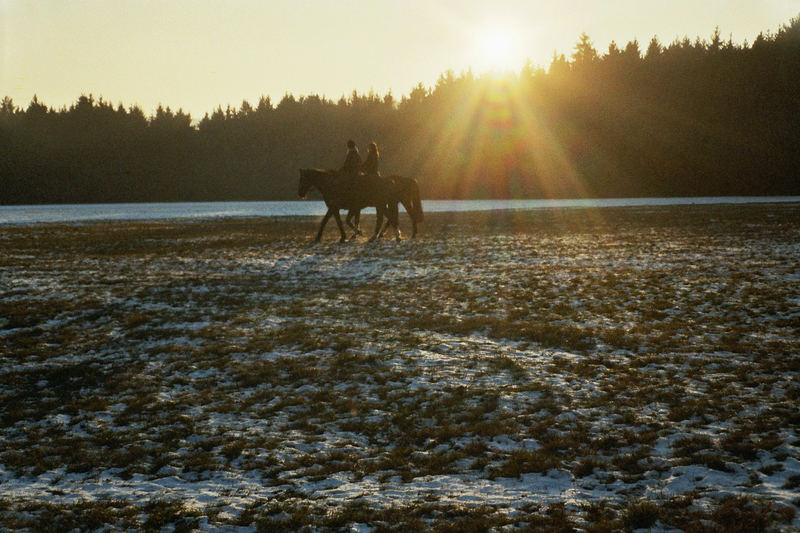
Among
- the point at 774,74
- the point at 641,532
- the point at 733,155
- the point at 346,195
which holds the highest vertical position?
the point at 774,74

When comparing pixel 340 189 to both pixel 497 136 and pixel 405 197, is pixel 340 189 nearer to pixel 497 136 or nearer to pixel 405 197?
pixel 405 197

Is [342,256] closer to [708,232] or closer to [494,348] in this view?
[494,348]

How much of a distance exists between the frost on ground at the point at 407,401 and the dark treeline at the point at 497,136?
7305 centimetres

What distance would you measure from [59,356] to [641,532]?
8.07 metres

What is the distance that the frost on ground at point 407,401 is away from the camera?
4.49 metres

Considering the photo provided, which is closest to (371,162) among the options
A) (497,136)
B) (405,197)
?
(405,197)

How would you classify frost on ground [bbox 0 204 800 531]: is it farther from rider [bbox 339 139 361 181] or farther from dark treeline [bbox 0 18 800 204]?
dark treeline [bbox 0 18 800 204]

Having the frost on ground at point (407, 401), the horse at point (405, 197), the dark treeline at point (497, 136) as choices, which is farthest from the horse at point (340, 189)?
the dark treeline at point (497, 136)

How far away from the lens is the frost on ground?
4.49 metres

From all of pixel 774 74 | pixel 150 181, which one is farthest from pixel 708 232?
pixel 150 181

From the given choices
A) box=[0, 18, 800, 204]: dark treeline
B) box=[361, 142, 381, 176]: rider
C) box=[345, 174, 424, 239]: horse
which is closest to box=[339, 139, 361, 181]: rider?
box=[361, 142, 381, 176]: rider

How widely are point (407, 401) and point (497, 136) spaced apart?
302 feet

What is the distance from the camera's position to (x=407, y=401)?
22.1 ft

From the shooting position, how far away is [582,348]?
8.60 metres
